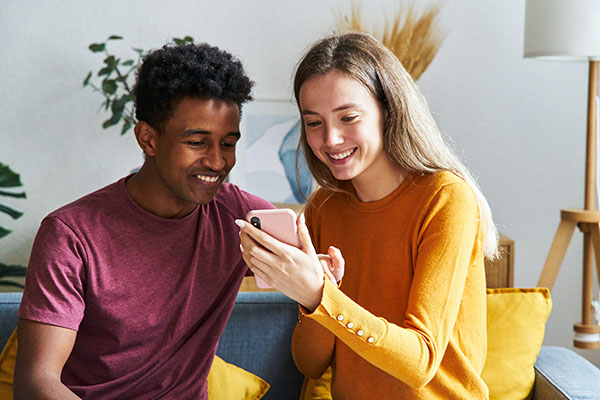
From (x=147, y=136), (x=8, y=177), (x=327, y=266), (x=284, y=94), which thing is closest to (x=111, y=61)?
(x=8, y=177)

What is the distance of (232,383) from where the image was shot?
198 cm

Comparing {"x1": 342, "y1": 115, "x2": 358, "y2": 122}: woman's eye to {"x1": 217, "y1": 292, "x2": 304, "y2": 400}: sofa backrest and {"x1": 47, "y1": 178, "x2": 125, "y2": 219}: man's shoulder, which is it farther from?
{"x1": 217, "y1": 292, "x2": 304, "y2": 400}: sofa backrest

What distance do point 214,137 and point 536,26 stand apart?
1.63m

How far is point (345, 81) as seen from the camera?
1364mm

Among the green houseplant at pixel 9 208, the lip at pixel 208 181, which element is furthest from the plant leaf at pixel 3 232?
the lip at pixel 208 181

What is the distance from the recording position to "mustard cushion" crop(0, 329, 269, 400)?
1.82 meters

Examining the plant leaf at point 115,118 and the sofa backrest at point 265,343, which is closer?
the sofa backrest at point 265,343

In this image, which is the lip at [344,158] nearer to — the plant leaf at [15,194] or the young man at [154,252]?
the young man at [154,252]

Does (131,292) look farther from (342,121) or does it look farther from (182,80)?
(342,121)

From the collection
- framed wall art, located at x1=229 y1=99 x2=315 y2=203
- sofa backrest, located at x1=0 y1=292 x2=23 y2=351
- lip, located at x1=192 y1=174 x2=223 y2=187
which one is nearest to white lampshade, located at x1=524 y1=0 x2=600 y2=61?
framed wall art, located at x1=229 y1=99 x2=315 y2=203

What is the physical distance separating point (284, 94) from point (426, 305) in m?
1.94

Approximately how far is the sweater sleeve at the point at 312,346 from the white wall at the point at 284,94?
1.69 metres

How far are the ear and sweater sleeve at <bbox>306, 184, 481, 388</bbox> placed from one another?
0.57 meters

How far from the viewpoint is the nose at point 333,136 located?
137 cm
